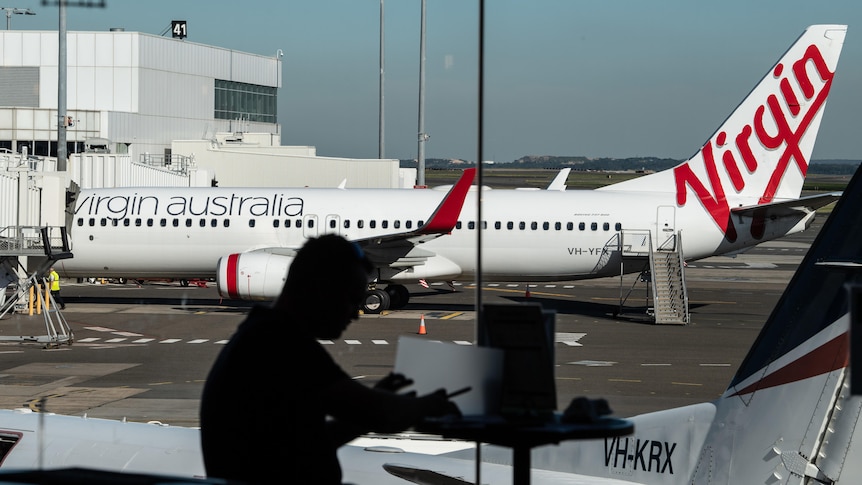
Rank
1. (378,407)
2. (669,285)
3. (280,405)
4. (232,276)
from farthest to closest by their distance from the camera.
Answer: (669,285), (232,276), (280,405), (378,407)

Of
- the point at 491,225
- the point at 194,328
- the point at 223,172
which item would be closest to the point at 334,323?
the point at 194,328

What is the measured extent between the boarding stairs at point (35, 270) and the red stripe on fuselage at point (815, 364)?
22024 mm

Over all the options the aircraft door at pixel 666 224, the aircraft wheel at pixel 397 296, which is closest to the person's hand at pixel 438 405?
the aircraft door at pixel 666 224

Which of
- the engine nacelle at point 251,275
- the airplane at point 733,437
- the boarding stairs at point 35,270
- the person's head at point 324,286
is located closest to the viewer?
the person's head at point 324,286

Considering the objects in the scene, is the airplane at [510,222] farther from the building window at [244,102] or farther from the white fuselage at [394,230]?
the building window at [244,102]

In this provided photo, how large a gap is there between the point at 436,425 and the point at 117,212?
3187 cm

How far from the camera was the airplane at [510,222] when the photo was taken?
32.9 metres

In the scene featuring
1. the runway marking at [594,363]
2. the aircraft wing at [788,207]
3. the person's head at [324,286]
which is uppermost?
the aircraft wing at [788,207]

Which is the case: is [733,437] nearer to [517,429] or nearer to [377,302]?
[517,429]

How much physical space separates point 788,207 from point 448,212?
959cm

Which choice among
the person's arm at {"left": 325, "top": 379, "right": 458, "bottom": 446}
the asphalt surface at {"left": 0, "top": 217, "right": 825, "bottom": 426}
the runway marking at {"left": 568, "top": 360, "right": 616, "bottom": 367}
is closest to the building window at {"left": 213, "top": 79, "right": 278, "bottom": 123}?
the asphalt surface at {"left": 0, "top": 217, "right": 825, "bottom": 426}

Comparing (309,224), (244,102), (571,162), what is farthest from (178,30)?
(571,162)

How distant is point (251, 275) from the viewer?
30.7 m

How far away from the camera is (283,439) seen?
3717 millimetres
